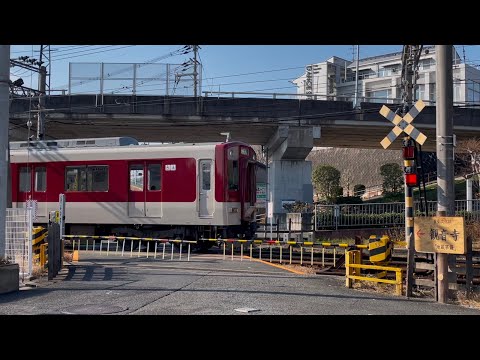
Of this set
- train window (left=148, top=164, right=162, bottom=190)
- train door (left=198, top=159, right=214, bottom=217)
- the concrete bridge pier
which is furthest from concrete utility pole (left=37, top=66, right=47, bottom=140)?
the concrete bridge pier

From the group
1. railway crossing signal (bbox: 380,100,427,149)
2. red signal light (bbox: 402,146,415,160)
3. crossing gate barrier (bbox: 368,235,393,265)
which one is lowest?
crossing gate barrier (bbox: 368,235,393,265)

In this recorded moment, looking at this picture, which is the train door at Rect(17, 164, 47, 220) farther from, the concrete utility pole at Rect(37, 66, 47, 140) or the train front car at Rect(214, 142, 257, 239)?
the train front car at Rect(214, 142, 257, 239)

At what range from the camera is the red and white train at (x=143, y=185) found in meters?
16.5

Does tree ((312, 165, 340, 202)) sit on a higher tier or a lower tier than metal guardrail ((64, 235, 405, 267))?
higher

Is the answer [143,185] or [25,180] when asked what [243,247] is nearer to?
[143,185]

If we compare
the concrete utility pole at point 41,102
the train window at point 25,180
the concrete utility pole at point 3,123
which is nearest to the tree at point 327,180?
the concrete utility pole at point 41,102

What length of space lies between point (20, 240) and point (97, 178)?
6.29 metres

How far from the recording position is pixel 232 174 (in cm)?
1658

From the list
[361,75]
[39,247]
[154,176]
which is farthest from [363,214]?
[361,75]

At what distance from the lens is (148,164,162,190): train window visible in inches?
666

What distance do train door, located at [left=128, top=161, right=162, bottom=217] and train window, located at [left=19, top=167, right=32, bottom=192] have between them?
14.9 feet

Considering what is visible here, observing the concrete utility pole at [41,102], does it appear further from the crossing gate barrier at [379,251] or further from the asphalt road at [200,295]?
the crossing gate barrier at [379,251]

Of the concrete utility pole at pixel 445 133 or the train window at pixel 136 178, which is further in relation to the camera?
the train window at pixel 136 178

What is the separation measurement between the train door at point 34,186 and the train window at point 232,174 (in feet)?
24.0
